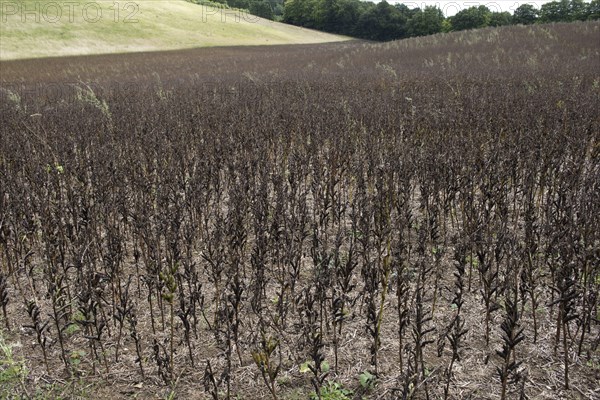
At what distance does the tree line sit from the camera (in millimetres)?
59656

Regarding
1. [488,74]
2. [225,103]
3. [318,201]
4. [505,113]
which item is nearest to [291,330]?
[318,201]

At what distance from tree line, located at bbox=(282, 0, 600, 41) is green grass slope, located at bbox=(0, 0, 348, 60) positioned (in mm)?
18114

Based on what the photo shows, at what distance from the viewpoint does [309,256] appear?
395 cm

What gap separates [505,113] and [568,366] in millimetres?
5189

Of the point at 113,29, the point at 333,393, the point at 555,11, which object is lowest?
the point at 333,393

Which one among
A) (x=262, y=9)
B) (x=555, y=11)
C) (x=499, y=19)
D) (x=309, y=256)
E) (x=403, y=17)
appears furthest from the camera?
(x=262, y=9)

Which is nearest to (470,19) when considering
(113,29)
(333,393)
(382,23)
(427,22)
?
(427,22)

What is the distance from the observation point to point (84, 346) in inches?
111

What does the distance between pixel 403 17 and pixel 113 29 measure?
46723 mm

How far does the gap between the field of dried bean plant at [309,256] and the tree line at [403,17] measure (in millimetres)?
61608

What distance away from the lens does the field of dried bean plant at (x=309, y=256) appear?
8.01ft

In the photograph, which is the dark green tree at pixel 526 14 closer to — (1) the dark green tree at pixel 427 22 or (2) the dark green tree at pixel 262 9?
(1) the dark green tree at pixel 427 22

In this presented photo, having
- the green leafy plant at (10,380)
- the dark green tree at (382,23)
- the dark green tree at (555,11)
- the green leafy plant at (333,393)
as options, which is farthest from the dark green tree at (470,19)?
the green leafy plant at (10,380)

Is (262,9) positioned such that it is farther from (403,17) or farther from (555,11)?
(555,11)
